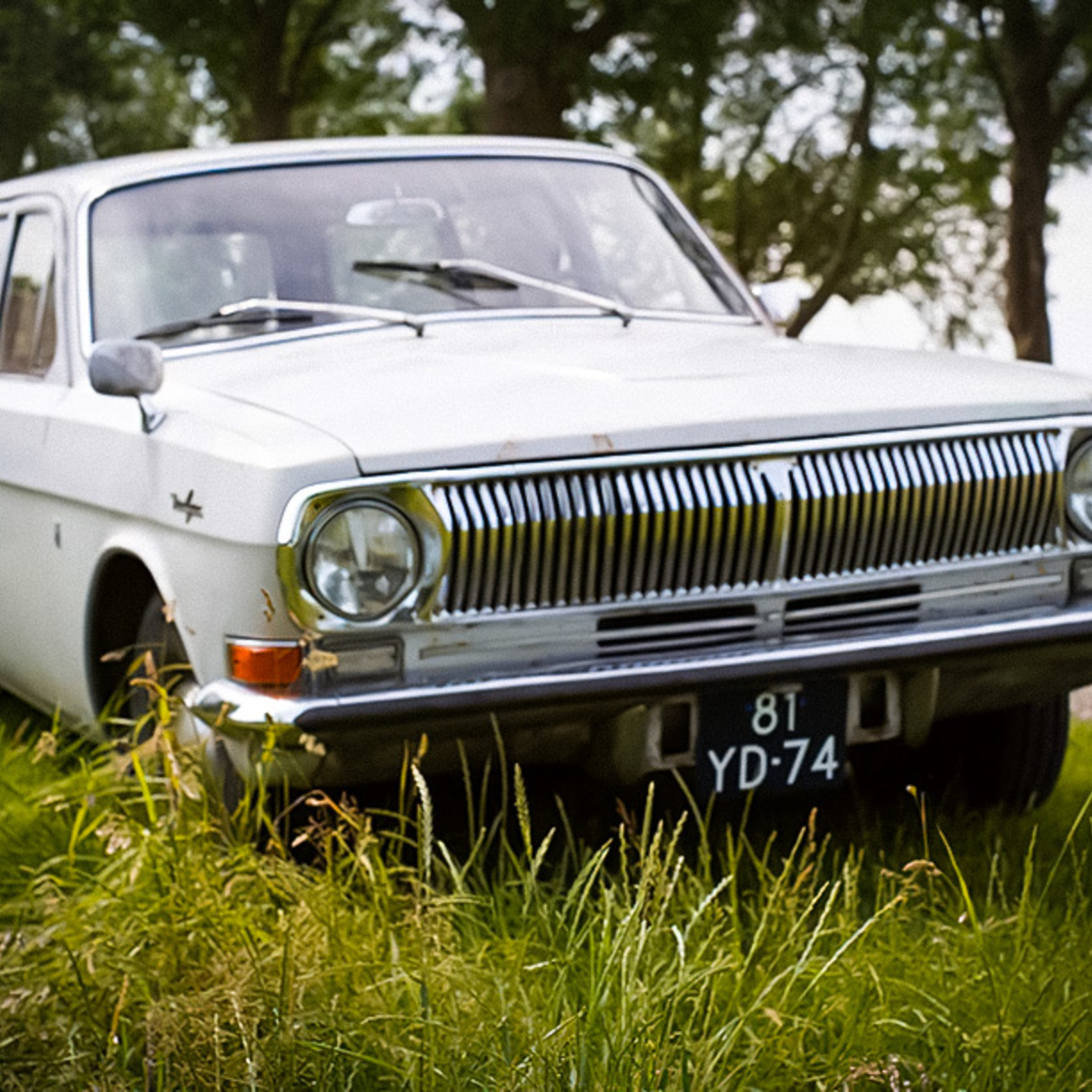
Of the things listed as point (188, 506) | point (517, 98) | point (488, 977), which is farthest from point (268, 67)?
point (488, 977)

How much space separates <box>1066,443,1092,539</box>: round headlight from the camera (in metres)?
Result: 3.87

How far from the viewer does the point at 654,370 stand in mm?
3891

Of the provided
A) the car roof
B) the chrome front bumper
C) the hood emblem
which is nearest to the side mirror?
the hood emblem

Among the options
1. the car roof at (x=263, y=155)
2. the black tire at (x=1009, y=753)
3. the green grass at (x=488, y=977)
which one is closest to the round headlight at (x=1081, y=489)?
the black tire at (x=1009, y=753)

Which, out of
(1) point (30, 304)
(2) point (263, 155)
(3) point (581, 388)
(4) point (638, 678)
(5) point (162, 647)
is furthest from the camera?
(1) point (30, 304)

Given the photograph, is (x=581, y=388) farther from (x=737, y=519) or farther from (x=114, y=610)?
(x=114, y=610)

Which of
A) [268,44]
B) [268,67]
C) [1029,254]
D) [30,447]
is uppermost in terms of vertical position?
[268,44]

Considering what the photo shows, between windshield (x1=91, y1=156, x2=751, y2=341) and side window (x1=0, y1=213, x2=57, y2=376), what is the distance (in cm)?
29

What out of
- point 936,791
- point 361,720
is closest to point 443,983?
point 361,720

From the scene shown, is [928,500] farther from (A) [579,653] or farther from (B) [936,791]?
(B) [936,791]

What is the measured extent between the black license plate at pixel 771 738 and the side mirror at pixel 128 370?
1360 mm

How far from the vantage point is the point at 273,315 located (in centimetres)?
456

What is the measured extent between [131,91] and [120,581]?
77.9ft

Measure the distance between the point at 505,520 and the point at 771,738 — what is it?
0.72m
